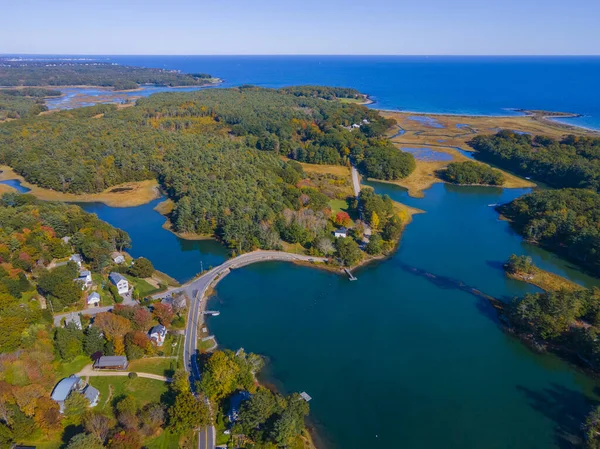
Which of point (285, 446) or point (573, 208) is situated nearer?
point (285, 446)

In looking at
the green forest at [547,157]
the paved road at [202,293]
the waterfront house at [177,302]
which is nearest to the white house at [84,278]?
the paved road at [202,293]

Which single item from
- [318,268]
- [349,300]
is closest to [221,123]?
[318,268]

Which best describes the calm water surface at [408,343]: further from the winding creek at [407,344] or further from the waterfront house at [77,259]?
the waterfront house at [77,259]

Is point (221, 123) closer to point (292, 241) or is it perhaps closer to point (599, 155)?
point (292, 241)

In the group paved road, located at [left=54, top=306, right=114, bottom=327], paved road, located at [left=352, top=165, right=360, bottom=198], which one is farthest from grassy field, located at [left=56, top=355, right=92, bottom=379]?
paved road, located at [left=352, top=165, right=360, bottom=198]

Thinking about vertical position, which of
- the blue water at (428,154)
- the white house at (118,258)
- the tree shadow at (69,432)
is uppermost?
the white house at (118,258)

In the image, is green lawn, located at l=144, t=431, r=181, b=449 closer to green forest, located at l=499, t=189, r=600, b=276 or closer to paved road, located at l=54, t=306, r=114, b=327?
paved road, located at l=54, t=306, r=114, b=327

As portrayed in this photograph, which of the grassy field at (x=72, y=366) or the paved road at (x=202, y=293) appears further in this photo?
the grassy field at (x=72, y=366)
